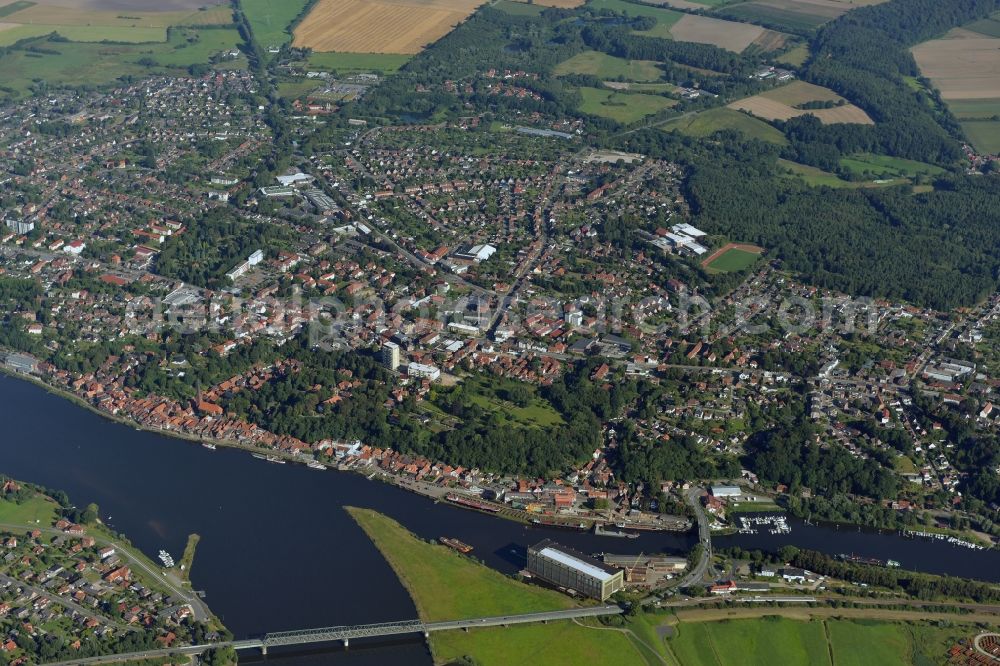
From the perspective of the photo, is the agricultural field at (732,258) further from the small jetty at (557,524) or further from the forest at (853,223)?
the small jetty at (557,524)

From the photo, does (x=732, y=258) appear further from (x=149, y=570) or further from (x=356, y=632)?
(x=149, y=570)

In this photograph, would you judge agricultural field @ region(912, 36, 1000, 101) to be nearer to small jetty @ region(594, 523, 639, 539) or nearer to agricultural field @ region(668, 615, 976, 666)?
small jetty @ region(594, 523, 639, 539)

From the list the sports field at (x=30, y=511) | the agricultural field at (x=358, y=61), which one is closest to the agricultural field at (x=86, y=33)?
the agricultural field at (x=358, y=61)

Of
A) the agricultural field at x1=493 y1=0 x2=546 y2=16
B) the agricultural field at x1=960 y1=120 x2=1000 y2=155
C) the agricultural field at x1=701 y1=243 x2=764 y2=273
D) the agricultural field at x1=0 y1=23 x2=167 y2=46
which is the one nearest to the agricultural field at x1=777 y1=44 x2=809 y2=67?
the agricultural field at x1=960 y1=120 x2=1000 y2=155

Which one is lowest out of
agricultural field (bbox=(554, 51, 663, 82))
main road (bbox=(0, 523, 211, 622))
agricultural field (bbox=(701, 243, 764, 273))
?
main road (bbox=(0, 523, 211, 622))

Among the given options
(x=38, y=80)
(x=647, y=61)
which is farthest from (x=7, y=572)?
(x=647, y=61)
